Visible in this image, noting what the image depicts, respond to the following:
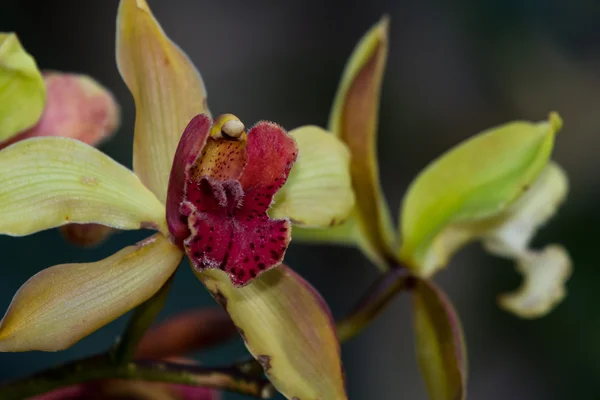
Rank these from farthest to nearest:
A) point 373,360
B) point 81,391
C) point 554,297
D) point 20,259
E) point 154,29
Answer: point 373,360 → point 20,259 → point 554,297 → point 81,391 → point 154,29

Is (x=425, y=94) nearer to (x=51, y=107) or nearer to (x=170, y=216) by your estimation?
(x=51, y=107)

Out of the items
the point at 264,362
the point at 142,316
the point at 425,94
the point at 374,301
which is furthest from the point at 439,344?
the point at 425,94

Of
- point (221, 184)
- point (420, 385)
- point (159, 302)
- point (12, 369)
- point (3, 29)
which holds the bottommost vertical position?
point (420, 385)

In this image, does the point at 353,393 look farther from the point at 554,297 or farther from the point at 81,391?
the point at 81,391

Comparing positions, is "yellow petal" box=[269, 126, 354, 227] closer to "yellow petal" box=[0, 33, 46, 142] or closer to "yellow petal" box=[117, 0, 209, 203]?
"yellow petal" box=[117, 0, 209, 203]

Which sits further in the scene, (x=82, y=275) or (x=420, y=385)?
(x=420, y=385)

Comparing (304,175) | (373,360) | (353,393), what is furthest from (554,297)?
(373,360)
